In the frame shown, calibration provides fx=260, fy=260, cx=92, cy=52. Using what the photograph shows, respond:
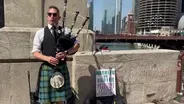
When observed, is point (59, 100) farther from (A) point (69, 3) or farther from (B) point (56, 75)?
(A) point (69, 3)

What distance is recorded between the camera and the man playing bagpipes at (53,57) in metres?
3.00

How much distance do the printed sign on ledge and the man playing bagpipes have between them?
1.02 meters

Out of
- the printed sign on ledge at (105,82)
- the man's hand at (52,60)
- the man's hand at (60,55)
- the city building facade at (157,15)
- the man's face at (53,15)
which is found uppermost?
the city building facade at (157,15)

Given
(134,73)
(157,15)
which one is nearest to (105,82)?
(134,73)

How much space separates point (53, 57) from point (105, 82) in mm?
1507

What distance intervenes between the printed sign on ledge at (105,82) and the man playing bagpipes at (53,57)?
3.35 feet

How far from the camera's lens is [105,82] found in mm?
4246

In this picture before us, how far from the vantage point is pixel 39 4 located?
4.19m

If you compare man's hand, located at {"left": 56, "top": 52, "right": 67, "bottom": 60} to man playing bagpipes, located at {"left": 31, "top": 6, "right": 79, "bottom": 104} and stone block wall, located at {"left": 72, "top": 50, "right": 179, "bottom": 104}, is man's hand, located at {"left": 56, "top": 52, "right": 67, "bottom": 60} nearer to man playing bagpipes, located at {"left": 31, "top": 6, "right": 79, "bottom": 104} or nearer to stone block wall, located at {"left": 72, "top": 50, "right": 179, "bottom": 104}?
man playing bagpipes, located at {"left": 31, "top": 6, "right": 79, "bottom": 104}

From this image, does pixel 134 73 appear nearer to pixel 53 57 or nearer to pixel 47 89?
pixel 47 89

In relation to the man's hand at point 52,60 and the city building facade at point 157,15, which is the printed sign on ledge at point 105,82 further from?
the city building facade at point 157,15

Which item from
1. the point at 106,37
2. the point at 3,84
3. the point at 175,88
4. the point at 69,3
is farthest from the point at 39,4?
the point at 106,37

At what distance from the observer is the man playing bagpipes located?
9.84ft

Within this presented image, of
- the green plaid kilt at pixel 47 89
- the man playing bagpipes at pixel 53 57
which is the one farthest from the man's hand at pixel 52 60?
the green plaid kilt at pixel 47 89
